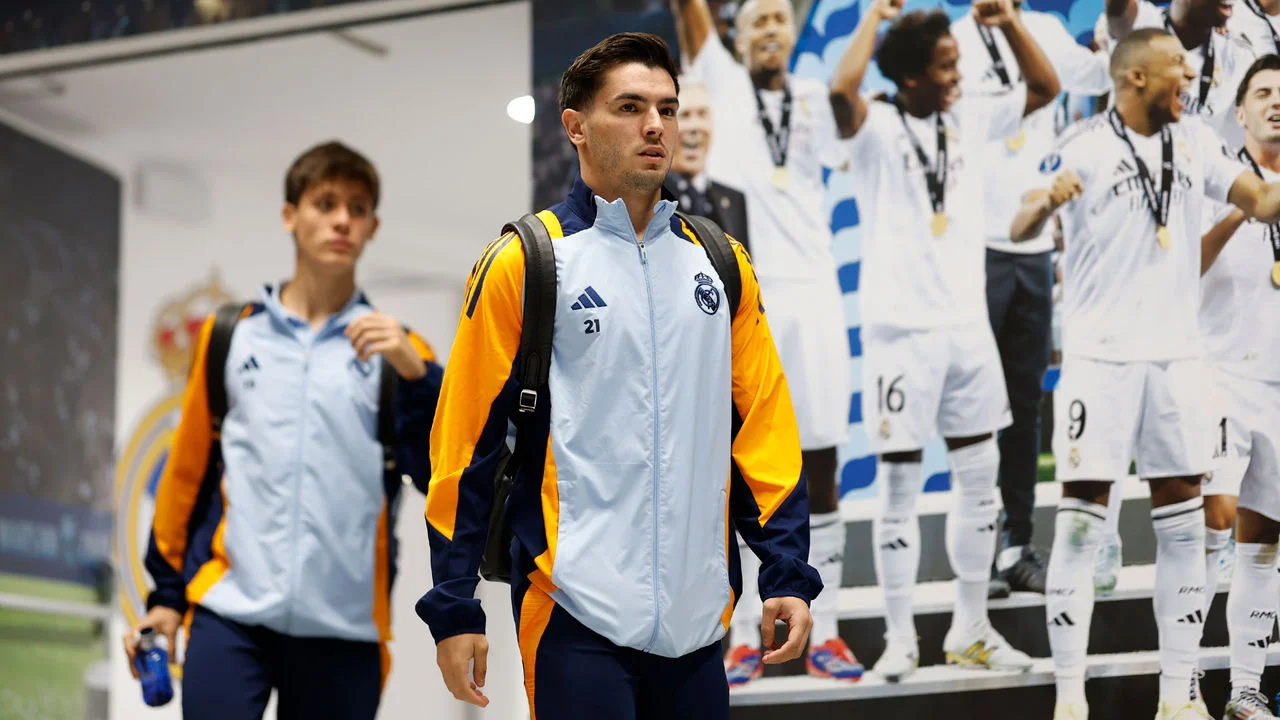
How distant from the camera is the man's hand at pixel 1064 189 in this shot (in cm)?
A: 336

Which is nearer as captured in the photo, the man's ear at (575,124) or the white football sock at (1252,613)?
the man's ear at (575,124)

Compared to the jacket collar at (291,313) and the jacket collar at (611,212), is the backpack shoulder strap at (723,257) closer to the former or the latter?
the jacket collar at (611,212)

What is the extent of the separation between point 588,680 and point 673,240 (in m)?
0.72

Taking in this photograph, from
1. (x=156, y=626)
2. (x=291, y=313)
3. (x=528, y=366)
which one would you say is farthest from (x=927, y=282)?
(x=156, y=626)

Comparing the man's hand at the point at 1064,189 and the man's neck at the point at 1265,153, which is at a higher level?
the man's neck at the point at 1265,153

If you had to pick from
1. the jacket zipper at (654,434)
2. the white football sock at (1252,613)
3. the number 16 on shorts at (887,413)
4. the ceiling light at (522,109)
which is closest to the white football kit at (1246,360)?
the white football sock at (1252,613)

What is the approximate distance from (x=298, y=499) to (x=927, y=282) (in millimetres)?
1770

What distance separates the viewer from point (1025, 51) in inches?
135

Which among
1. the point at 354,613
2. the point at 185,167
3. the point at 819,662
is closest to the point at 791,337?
the point at 819,662

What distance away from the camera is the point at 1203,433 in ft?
10.5

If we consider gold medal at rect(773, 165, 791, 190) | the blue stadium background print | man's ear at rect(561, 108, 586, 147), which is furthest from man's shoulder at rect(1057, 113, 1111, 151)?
man's ear at rect(561, 108, 586, 147)

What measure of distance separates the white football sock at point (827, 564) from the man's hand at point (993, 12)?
1419 mm

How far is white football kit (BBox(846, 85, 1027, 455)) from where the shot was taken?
11.2 ft

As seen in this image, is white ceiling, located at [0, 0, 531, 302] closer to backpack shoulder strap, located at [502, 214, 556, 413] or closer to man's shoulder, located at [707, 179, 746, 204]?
man's shoulder, located at [707, 179, 746, 204]
